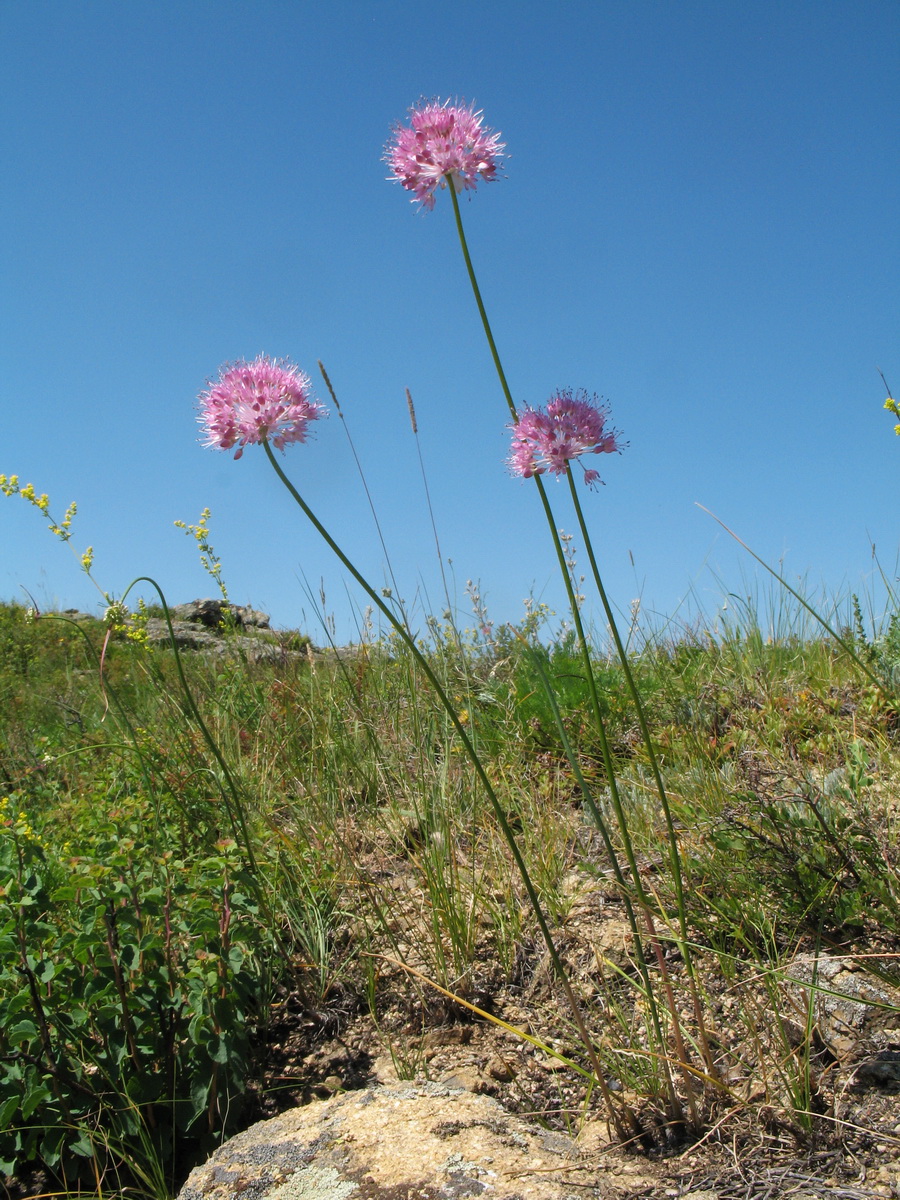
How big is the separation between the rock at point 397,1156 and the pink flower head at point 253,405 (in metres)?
1.66

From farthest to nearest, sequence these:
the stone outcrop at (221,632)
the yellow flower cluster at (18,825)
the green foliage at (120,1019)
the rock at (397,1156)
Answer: the stone outcrop at (221,632) → the yellow flower cluster at (18,825) → the green foliage at (120,1019) → the rock at (397,1156)

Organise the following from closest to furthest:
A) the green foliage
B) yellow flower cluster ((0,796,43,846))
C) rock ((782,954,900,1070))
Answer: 1. rock ((782,954,900,1070))
2. the green foliage
3. yellow flower cluster ((0,796,43,846))

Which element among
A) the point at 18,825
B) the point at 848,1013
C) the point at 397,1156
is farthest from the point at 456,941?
the point at 18,825

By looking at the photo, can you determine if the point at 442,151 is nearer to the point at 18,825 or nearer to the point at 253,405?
the point at 253,405

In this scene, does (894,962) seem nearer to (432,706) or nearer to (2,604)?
(432,706)

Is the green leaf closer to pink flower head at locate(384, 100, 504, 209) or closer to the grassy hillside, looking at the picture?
the grassy hillside

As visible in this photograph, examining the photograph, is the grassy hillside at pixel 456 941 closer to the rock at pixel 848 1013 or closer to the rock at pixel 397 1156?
the rock at pixel 848 1013

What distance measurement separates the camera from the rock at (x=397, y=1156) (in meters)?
1.57

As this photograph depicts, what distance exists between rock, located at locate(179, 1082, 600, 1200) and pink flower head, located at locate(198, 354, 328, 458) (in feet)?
5.46

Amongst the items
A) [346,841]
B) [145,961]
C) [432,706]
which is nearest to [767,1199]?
[145,961]

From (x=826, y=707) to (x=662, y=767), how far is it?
0.91m

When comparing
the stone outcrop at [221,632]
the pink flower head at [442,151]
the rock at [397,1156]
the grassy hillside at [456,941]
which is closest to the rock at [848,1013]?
the grassy hillside at [456,941]

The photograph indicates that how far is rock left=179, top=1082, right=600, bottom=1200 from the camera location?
157 centimetres

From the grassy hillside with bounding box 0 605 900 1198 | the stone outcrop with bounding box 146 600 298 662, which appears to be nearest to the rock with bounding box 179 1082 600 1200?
the grassy hillside with bounding box 0 605 900 1198
